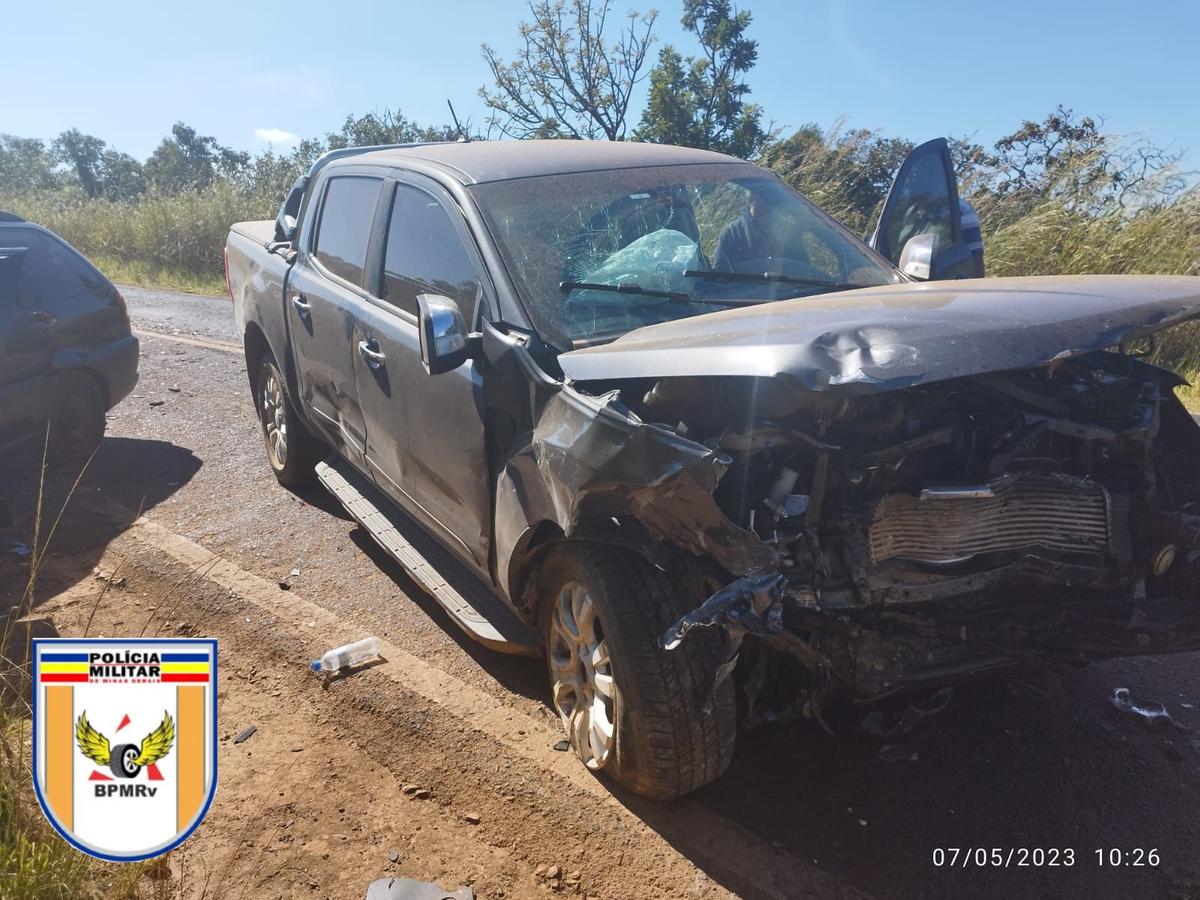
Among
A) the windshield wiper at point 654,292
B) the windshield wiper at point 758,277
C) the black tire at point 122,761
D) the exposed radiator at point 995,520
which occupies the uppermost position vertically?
the windshield wiper at point 758,277

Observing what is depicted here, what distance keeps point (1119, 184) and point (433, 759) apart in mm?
8418

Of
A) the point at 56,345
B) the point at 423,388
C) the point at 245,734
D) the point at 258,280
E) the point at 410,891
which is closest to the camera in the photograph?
the point at 410,891

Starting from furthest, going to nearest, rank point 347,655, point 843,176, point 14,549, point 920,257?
point 843,176 → point 14,549 → point 920,257 → point 347,655

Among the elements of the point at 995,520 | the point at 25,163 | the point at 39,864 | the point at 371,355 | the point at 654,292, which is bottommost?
the point at 39,864

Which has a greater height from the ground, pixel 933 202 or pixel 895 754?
pixel 933 202

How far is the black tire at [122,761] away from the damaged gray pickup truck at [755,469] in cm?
125

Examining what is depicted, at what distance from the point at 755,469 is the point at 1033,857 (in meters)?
1.35

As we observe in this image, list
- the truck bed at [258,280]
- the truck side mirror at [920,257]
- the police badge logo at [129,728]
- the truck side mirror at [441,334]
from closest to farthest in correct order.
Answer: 1. the police badge logo at [129,728]
2. the truck side mirror at [441,334]
3. the truck side mirror at [920,257]
4. the truck bed at [258,280]

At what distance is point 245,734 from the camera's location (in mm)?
3408

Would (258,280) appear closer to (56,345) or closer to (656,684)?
(56,345)

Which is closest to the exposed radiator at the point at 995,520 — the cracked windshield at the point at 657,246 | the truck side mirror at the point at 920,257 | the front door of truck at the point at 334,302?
the cracked windshield at the point at 657,246

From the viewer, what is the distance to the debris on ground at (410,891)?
8.48 ft

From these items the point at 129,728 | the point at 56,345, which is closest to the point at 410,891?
the point at 129,728

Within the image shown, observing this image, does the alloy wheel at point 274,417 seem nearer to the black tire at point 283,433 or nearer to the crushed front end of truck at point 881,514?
the black tire at point 283,433
